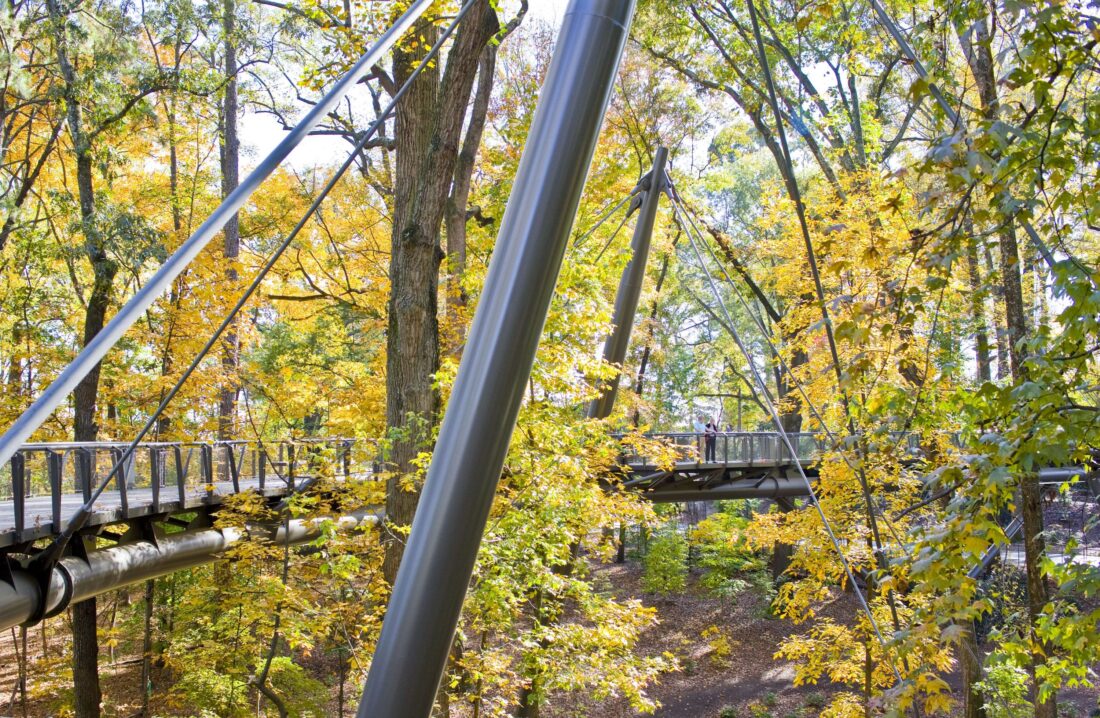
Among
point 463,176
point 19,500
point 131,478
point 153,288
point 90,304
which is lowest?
point 131,478

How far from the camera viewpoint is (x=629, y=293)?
9.02 meters

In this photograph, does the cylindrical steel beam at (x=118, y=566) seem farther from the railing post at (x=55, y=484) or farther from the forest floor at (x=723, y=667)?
the forest floor at (x=723, y=667)

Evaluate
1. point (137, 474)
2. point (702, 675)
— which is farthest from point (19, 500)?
point (702, 675)

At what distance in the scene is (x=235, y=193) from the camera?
60.6 inches

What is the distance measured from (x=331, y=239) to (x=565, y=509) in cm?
784

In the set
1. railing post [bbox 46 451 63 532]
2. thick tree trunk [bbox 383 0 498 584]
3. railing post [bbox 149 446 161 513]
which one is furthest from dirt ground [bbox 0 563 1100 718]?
thick tree trunk [bbox 383 0 498 584]

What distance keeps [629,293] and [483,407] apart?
7.51m

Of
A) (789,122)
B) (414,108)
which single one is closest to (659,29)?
(789,122)

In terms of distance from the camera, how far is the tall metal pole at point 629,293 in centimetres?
884

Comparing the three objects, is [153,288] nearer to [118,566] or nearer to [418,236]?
[418,236]

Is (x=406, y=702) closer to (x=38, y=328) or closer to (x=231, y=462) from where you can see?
(x=231, y=462)

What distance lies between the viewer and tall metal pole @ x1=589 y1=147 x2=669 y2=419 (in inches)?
348

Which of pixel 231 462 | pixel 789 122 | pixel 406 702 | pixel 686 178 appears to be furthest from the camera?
pixel 686 178

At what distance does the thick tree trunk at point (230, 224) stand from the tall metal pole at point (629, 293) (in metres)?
4.73
